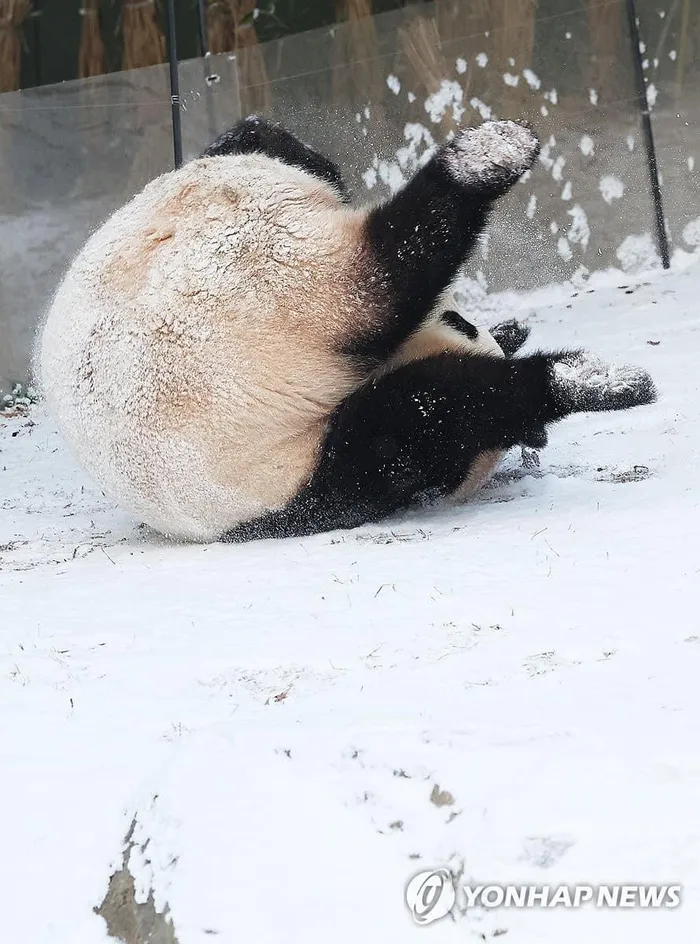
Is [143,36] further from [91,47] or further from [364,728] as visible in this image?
[364,728]

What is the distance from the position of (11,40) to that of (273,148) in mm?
5740

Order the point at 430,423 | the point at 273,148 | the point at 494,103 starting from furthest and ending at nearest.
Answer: the point at 494,103, the point at 273,148, the point at 430,423

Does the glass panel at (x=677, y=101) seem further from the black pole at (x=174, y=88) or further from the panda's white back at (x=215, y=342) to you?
the panda's white back at (x=215, y=342)

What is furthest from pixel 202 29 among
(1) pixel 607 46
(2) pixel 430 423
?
(2) pixel 430 423

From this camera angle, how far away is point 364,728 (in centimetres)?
227

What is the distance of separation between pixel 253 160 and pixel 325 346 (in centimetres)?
89

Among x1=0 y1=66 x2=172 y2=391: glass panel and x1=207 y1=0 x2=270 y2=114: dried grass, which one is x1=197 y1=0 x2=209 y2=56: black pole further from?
x1=0 y1=66 x2=172 y2=391: glass panel

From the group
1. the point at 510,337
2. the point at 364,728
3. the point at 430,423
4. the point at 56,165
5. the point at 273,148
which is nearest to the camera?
the point at 364,728

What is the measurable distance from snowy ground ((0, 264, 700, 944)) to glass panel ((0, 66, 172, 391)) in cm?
572

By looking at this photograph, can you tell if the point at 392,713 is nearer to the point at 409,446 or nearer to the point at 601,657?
the point at 601,657

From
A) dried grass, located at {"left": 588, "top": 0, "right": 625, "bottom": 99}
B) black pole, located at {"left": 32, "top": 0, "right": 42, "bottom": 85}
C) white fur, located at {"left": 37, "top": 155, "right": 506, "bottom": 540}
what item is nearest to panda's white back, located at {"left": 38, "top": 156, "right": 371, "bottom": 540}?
white fur, located at {"left": 37, "top": 155, "right": 506, "bottom": 540}

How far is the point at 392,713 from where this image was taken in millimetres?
2338

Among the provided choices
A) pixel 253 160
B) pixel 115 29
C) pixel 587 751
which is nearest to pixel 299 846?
pixel 587 751

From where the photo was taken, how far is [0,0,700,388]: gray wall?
338 inches
